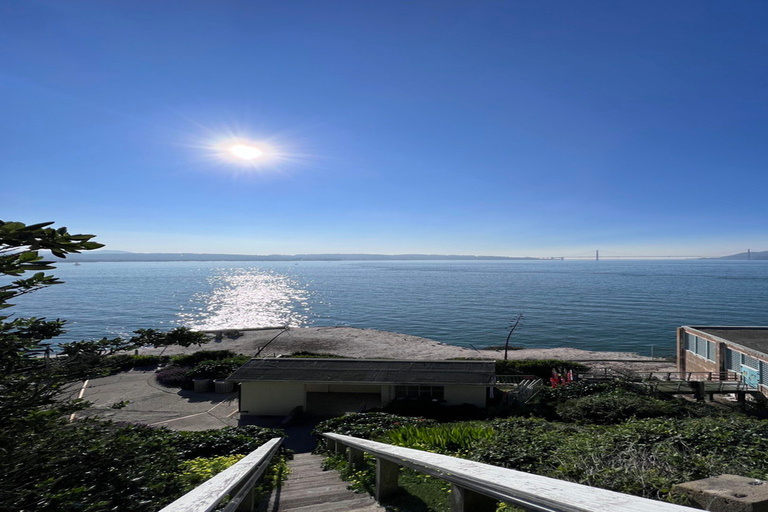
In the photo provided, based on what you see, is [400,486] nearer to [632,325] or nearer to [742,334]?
[742,334]

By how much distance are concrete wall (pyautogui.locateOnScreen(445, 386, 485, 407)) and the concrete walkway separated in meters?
10.5

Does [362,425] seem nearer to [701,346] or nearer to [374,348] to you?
[701,346]

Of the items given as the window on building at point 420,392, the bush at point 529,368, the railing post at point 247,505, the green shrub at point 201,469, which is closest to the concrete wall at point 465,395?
the window on building at point 420,392

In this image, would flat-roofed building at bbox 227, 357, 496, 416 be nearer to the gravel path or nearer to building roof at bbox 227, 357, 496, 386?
building roof at bbox 227, 357, 496, 386

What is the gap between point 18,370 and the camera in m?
3.64

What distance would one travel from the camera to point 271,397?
19656 mm

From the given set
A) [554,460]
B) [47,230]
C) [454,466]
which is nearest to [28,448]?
[47,230]

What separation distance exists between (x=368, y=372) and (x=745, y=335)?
2486 cm

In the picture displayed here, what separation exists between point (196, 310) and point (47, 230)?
87884 millimetres

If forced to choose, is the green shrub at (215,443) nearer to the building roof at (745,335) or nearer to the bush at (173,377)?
the bush at (173,377)

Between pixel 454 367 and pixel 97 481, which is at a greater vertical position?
pixel 97 481

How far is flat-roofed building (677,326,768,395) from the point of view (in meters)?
20.3

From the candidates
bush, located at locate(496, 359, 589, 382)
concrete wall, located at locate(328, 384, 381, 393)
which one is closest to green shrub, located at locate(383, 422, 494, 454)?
concrete wall, located at locate(328, 384, 381, 393)

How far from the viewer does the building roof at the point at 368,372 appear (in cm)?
1914
